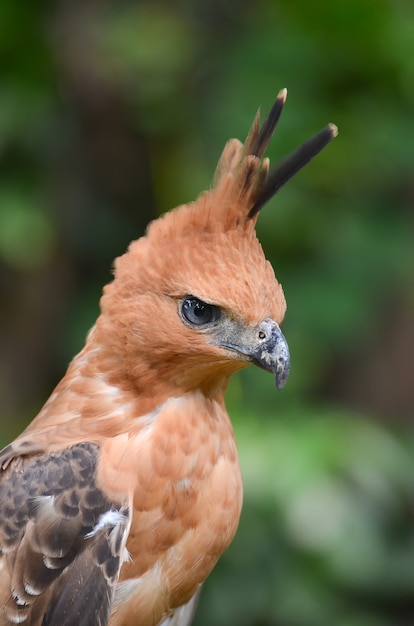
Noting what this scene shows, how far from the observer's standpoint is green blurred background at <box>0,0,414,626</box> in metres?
4.01

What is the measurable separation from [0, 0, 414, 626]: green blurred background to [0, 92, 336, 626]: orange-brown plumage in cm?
104

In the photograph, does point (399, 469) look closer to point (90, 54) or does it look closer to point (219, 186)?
point (219, 186)

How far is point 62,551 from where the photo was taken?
2408mm

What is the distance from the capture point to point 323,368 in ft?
16.5

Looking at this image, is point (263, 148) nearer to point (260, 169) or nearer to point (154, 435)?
point (260, 169)

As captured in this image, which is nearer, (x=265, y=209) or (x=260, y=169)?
(x=260, y=169)

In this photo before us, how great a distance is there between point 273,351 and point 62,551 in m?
0.67

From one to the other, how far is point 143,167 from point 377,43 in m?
1.36

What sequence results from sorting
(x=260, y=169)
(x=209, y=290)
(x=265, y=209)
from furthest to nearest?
(x=265, y=209), (x=260, y=169), (x=209, y=290)

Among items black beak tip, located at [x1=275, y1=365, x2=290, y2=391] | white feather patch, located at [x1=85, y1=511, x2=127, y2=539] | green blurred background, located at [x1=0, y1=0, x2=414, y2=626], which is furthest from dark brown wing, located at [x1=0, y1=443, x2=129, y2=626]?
green blurred background, located at [x1=0, y1=0, x2=414, y2=626]

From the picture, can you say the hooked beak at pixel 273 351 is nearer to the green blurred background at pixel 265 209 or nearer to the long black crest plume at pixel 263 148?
the long black crest plume at pixel 263 148

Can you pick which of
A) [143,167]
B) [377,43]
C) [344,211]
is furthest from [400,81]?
[143,167]

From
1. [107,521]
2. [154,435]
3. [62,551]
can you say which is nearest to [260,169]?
[154,435]

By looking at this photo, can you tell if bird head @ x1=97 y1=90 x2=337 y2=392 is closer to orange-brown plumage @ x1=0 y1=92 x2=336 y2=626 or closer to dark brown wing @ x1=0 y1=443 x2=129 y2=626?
orange-brown plumage @ x1=0 y1=92 x2=336 y2=626
